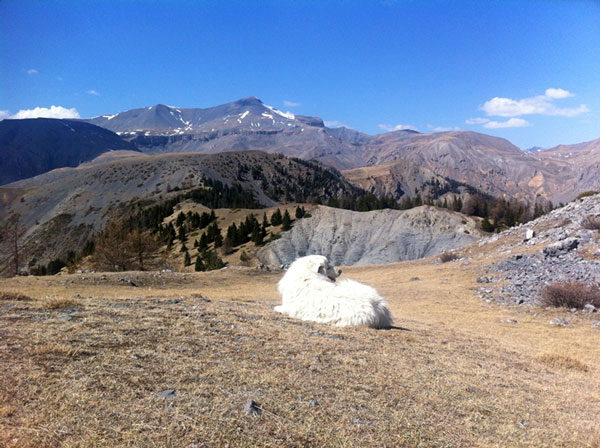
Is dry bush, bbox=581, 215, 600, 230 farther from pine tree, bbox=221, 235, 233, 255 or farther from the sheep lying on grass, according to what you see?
pine tree, bbox=221, 235, 233, 255

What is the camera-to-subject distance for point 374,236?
65438 millimetres

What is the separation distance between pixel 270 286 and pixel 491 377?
68.0ft

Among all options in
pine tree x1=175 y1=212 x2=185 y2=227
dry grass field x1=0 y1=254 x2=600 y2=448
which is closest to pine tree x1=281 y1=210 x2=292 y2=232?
pine tree x1=175 y1=212 x2=185 y2=227

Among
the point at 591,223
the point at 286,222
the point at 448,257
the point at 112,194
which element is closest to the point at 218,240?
the point at 286,222

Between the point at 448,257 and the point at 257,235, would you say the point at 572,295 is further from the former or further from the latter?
the point at 257,235

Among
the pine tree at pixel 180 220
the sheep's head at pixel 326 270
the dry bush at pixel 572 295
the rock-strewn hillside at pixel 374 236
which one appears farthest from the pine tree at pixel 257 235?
the sheep's head at pixel 326 270

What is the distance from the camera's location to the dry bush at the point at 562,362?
807 centimetres

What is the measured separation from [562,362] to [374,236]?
5778 cm

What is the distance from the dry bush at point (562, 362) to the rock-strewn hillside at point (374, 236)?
48.5m

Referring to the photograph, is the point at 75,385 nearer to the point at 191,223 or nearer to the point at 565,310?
the point at 565,310

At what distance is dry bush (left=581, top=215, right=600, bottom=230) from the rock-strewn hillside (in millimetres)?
31108

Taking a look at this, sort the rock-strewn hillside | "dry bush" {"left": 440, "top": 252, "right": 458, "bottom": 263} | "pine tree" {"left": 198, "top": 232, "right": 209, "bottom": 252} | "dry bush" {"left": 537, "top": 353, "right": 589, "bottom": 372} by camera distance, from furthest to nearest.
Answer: "pine tree" {"left": 198, "top": 232, "right": 209, "bottom": 252} < the rock-strewn hillside < "dry bush" {"left": 440, "top": 252, "right": 458, "bottom": 263} < "dry bush" {"left": 537, "top": 353, "right": 589, "bottom": 372}

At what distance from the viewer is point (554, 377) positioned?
7070 millimetres

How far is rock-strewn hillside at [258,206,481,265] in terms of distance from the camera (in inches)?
2327
